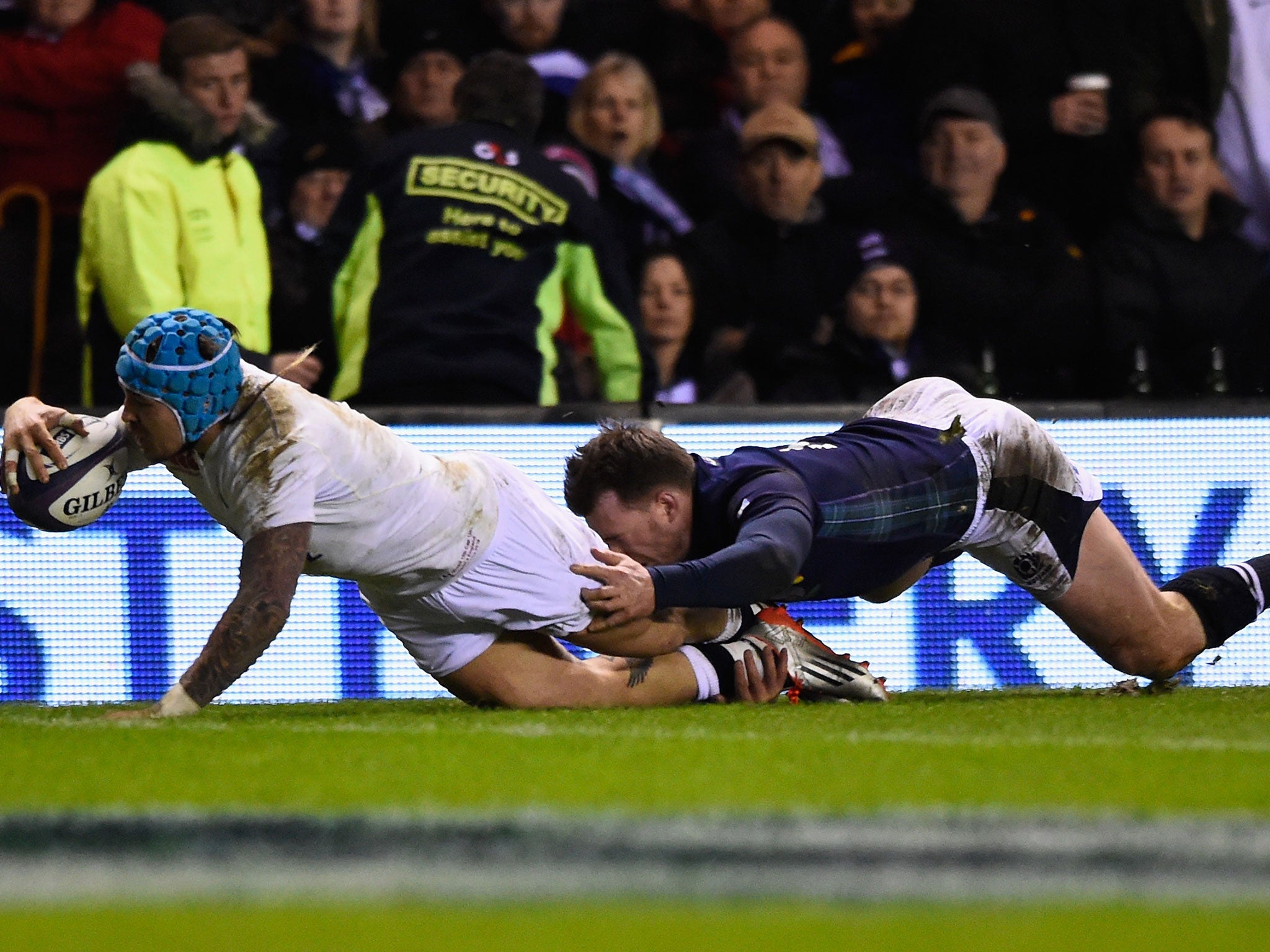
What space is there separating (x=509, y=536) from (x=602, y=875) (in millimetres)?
2455

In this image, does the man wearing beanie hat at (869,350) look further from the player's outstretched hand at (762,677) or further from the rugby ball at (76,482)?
the rugby ball at (76,482)

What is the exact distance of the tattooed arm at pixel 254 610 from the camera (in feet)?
14.3

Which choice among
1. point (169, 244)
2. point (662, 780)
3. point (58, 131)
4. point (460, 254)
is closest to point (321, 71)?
point (58, 131)

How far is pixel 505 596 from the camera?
4.93 m

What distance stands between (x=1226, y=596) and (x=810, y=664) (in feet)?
4.50

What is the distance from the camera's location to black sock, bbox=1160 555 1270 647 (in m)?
5.62

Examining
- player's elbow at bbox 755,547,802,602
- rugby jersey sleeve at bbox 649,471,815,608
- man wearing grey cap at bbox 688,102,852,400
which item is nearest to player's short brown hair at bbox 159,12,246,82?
man wearing grey cap at bbox 688,102,852,400

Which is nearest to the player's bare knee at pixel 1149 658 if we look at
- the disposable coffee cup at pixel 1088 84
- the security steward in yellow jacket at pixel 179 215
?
the security steward in yellow jacket at pixel 179 215

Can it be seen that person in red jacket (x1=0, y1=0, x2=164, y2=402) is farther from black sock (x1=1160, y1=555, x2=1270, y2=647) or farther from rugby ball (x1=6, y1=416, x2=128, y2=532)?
black sock (x1=1160, y1=555, x2=1270, y2=647)

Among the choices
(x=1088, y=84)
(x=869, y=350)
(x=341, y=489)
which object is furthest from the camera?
(x=1088, y=84)

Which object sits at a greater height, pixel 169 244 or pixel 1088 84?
pixel 1088 84

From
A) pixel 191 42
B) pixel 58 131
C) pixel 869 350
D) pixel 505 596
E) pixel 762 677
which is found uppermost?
pixel 191 42

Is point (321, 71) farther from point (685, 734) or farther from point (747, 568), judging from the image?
point (685, 734)

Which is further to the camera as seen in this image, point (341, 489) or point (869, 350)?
point (869, 350)
